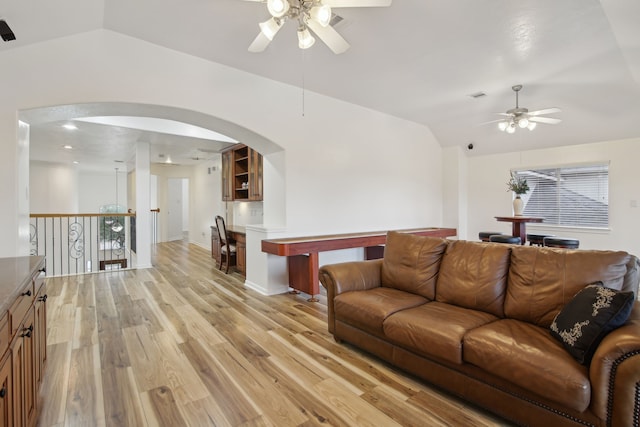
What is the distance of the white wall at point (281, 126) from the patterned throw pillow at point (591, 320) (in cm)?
333

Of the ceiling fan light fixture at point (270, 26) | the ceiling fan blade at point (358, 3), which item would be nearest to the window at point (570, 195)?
the ceiling fan blade at point (358, 3)

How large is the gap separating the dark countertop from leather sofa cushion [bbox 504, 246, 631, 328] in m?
2.76

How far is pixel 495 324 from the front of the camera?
80.6 inches

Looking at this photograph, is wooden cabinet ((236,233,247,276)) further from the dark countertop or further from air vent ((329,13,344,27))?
air vent ((329,13,344,27))

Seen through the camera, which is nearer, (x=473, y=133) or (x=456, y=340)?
(x=456, y=340)

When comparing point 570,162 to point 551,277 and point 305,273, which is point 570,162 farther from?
point 305,273

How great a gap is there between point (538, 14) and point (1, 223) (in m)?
5.24

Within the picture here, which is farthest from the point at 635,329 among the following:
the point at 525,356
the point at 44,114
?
the point at 44,114

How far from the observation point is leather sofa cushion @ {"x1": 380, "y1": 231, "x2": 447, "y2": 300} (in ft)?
9.05

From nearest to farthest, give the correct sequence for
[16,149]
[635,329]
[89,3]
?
[635,329], [89,3], [16,149]

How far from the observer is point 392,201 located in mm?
5883

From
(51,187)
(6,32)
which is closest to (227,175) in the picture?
(6,32)

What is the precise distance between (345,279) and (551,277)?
1.53 metres

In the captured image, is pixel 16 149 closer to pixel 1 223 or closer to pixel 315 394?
pixel 1 223
